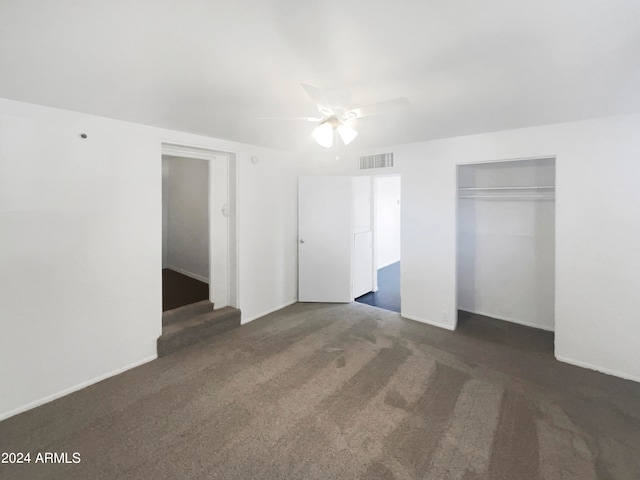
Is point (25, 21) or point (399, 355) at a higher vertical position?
point (25, 21)

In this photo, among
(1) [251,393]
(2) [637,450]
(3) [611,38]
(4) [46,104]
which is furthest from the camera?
(1) [251,393]

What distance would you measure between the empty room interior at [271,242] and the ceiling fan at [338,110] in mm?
21

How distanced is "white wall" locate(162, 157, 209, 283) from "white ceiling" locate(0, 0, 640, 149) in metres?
2.44

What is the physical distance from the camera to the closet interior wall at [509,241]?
3479mm

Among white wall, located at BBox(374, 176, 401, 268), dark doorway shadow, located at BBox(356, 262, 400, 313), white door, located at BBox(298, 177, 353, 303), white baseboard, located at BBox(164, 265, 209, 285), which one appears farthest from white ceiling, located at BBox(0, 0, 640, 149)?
white wall, located at BBox(374, 176, 401, 268)

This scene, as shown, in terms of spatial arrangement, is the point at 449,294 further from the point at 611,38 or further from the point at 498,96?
the point at 611,38

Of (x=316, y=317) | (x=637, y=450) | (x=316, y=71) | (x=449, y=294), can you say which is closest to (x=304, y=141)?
(x=316, y=71)

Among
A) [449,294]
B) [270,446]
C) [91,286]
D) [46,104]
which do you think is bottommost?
[270,446]

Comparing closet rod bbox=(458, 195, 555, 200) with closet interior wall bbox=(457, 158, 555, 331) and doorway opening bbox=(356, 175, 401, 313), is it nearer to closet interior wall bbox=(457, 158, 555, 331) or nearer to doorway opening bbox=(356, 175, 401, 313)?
closet interior wall bbox=(457, 158, 555, 331)

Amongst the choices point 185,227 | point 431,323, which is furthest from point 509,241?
point 185,227

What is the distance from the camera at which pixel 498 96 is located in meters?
2.24

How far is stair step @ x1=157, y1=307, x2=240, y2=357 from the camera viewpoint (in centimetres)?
294

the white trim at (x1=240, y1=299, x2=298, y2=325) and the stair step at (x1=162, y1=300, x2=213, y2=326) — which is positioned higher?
the stair step at (x1=162, y1=300, x2=213, y2=326)

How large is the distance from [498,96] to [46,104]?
11.8 feet
